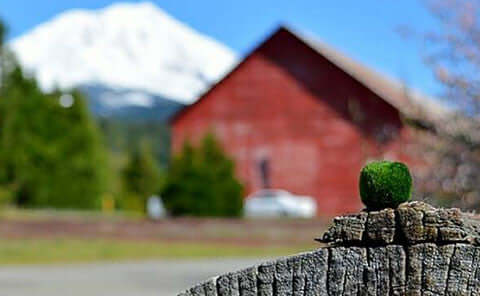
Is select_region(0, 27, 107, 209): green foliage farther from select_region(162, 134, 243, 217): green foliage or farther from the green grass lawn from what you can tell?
the green grass lawn

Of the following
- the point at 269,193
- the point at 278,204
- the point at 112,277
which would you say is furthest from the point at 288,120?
the point at 112,277

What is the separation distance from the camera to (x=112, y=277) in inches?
568

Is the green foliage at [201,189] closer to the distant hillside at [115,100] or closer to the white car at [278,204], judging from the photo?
the white car at [278,204]

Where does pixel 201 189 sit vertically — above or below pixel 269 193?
below

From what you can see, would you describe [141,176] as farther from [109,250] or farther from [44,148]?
[109,250]

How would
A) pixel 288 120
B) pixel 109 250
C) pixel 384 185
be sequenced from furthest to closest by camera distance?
1. pixel 288 120
2. pixel 109 250
3. pixel 384 185

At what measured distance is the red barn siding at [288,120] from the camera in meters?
35.7

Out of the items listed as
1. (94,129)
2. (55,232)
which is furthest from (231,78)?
(55,232)

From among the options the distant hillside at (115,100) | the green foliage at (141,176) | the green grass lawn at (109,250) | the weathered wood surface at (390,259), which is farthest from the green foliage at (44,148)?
the weathered wood surface at (390,259)

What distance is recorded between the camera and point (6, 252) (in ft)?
62.4

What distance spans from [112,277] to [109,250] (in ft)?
17.8

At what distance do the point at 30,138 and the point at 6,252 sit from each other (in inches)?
676

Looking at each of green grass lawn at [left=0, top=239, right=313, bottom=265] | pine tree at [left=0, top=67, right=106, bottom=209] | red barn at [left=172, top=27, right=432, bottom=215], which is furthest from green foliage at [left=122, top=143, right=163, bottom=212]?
green grass lawn at [left=0, top=239, right=313, bottom=265]

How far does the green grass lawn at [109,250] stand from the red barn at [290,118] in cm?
1408
